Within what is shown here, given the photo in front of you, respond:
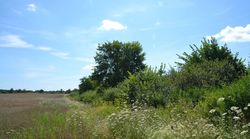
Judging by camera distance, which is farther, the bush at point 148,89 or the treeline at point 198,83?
the bush at point 148,89

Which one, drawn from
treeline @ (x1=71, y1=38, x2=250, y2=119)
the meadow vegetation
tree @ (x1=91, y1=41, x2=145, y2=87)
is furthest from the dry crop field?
tree @ (x1=91, y1=41, x2=145, y2=87)

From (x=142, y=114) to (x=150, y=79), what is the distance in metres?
14.8

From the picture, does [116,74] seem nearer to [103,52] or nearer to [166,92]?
[103,52]

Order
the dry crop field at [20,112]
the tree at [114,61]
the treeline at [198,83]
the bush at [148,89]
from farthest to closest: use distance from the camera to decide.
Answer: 1. the tree at [114,61]
2. the bush at [148,89]
3. the dry crop field at [20,112]
4. the treeline at [198,83]

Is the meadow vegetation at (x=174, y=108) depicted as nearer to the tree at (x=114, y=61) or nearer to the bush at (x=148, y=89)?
the bush at (x=148, y=89)

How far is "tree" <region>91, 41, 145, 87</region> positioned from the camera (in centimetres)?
6202

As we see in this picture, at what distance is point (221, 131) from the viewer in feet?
32.3

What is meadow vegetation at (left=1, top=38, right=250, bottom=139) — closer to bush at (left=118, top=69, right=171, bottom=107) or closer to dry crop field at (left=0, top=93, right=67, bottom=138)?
bush at (left=118, top=69, right=171, bottom=107)

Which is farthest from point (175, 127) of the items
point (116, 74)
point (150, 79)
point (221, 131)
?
point (116, 74)

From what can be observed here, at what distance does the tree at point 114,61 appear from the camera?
203 feet

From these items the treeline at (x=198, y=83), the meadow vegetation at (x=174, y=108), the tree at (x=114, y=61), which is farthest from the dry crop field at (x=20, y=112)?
the tree at (x=114, y=61)

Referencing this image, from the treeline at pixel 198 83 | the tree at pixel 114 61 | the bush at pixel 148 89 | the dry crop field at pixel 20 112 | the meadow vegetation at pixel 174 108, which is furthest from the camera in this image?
the tree at pixel 114 61

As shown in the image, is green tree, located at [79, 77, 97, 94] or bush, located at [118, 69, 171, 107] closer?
bush, located at [118, 69, 171, 107]

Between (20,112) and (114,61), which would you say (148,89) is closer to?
(20,112)
